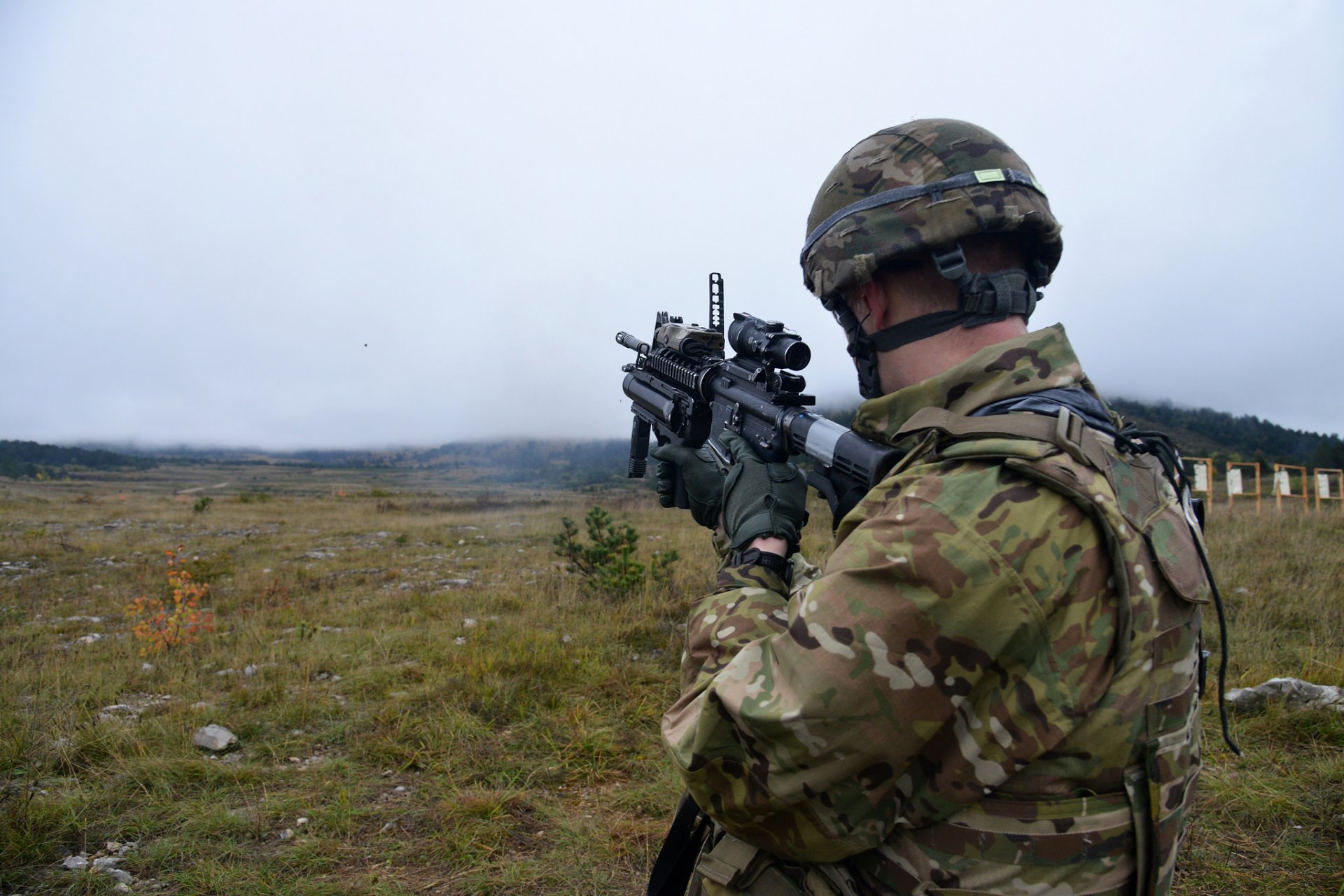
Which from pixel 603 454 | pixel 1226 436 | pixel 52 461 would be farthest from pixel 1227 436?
pixel 52 461

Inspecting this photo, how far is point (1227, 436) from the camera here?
120 ft

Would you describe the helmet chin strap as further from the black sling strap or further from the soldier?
the black sling strap

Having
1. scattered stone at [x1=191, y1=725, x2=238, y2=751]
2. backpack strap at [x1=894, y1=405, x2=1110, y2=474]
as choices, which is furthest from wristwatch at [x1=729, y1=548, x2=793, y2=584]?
scattered stone at [x1=191, y1=725, x2=238, y2=751]

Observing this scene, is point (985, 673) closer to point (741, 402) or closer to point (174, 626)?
A: point (741, 402)

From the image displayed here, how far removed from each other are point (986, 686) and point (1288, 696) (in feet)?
15.1

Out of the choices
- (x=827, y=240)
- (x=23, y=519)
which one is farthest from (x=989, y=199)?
(x=23, y=519)

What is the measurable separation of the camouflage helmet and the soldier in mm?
228

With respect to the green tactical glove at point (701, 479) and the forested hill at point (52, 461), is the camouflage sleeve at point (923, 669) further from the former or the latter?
the forested hill at point (52, 461)

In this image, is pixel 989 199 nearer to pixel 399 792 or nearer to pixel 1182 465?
pixel 1182 465

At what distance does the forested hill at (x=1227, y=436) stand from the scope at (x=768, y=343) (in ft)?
108

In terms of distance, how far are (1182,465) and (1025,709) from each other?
786 millimetres

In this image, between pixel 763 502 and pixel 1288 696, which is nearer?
pixel 763 502

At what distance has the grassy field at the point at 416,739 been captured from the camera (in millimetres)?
3318

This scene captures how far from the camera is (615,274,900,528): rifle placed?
226 cm
